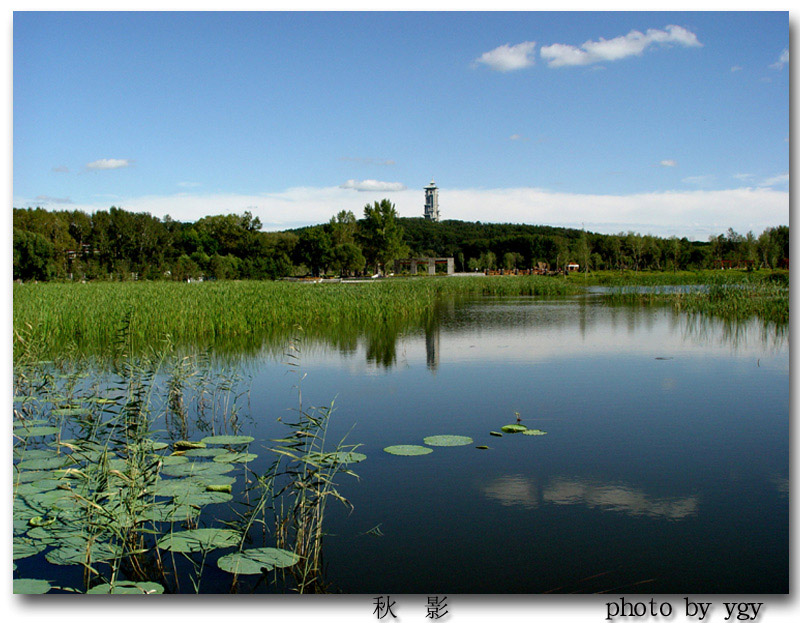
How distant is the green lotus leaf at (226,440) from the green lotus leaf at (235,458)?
0.48 metres

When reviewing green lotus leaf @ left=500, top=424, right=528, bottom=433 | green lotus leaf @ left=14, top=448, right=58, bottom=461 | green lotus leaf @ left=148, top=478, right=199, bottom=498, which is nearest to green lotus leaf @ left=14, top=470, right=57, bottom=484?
green lotus leaf @ left=14, top=448, right=58, bottom=461

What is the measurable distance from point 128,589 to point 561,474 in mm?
3441

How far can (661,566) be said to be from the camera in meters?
3.82

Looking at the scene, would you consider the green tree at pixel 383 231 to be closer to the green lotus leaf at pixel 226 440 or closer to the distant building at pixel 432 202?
the distant building at pixel 432 202

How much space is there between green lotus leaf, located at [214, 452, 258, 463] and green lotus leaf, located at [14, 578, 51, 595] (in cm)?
205

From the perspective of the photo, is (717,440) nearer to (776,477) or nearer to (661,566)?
(776,477)

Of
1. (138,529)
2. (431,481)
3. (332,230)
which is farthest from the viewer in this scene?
(332,230)

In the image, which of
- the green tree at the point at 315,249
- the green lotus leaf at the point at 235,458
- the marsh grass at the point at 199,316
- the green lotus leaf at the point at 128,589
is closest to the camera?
the green lotus leaf at the point at 128,589

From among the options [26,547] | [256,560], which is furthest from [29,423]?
[256,560]

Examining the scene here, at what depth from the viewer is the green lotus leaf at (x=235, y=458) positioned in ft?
18.2

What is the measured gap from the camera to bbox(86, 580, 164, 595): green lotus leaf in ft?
11.2

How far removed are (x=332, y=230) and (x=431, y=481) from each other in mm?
66541

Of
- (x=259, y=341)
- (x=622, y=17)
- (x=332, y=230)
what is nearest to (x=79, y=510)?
(x=622, y=17)

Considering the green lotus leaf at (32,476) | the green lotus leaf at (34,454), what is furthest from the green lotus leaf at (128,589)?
the green lotus leaf at (34,454)
